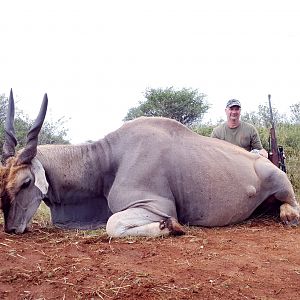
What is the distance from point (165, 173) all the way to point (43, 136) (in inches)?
352

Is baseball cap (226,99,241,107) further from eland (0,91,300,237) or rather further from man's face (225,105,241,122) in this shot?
eland (0,91,300,237)

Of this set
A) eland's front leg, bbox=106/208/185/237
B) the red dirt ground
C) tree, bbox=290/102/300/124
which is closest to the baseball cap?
the red dirt ground

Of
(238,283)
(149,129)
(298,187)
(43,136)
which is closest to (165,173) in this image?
(149,129)

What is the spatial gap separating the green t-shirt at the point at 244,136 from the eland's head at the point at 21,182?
3.04m

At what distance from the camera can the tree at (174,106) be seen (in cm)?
1692

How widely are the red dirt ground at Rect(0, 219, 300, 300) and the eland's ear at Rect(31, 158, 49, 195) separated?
16.2 inches

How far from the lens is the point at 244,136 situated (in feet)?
22.1

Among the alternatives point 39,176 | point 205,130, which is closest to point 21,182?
point 39,176

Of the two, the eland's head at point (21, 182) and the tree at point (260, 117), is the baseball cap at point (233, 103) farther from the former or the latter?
A: the tree at point (260, 117)

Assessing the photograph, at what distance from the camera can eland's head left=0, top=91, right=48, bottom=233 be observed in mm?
4328

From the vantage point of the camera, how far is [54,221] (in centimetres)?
489

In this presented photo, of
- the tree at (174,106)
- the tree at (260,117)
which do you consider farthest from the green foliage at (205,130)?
the tree at (174,106)

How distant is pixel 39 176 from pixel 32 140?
1.04 feet

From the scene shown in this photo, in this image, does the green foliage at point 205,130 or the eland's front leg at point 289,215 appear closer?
the eland's front leg at point 289,215
